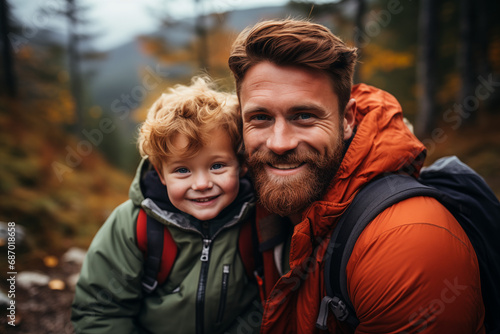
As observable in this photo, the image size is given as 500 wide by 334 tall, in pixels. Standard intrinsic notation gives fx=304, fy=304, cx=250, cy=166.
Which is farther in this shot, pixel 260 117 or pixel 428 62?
pixel 428 62

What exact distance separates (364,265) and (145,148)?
172 centimetres

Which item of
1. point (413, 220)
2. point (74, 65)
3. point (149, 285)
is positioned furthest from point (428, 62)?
point (74, 65)

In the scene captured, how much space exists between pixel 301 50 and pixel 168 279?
1885 millimetres

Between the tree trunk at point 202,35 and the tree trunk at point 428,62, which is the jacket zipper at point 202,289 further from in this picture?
the tree trunk at point 202,35

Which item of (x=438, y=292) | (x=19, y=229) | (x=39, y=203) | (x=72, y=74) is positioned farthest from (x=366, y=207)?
(x=72, y=74)

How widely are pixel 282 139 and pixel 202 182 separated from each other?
25.8 inches

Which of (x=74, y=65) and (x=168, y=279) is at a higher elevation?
(x=74, y=65)

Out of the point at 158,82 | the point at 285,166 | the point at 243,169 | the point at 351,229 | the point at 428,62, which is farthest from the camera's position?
the point at 158,82

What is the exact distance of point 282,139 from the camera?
198 centimetres

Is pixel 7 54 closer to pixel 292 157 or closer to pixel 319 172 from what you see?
pixel 292 157

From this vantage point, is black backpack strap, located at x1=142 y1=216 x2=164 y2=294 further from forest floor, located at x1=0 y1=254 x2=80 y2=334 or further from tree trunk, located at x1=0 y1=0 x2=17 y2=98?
→ tree trunk, located at x1=0 y1=0 x2=17 y2=98
